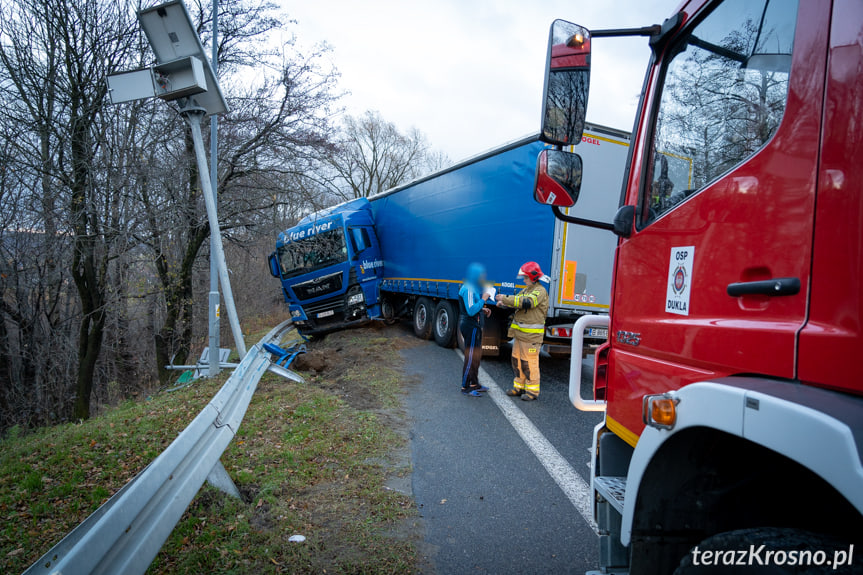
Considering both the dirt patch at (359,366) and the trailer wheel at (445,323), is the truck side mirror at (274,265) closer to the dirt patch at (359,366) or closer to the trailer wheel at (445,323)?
the dirt patch at (359,366)

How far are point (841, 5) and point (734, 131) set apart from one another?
1.41 feet

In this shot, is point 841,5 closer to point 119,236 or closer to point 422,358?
point 422,358

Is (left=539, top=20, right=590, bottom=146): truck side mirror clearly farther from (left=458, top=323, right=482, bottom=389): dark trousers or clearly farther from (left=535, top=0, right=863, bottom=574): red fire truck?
(left=458, top=323, right=482, bottom=389): dark trousers

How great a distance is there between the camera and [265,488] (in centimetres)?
356

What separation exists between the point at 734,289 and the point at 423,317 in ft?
32.0

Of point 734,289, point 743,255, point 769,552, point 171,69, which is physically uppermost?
point 171,69

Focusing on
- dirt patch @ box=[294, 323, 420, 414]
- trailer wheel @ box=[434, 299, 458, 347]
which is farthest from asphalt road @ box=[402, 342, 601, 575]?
trailer wheel @ box=[434, 299, 458, 347]

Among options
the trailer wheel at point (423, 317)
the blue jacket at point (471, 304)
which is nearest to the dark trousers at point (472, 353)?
the blue jacket at point (471, 304)

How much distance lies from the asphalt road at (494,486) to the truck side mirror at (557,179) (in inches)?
80.8

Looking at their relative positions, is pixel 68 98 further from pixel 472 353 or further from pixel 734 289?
pixel 734 289

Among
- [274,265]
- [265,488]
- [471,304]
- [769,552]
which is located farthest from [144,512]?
[274,265]

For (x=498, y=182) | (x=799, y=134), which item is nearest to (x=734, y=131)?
(x=799, y=134)

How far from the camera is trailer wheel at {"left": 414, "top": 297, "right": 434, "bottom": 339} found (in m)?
10.8

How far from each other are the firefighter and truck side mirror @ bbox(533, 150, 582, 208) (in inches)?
159
